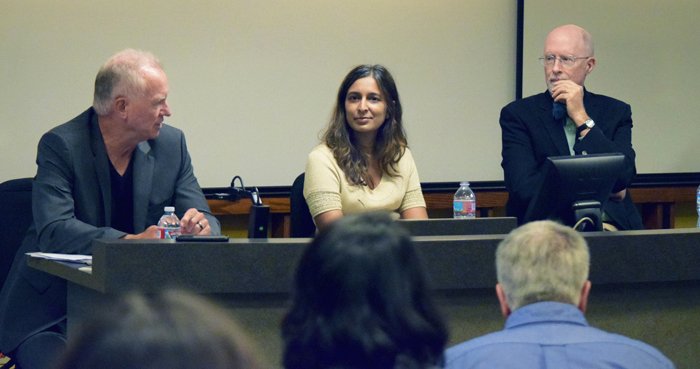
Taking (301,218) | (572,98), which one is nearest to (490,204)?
(572,98)

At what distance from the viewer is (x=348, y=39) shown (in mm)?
5617

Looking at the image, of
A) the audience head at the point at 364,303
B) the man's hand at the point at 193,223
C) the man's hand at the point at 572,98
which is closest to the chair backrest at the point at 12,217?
the man's hand at the point at 193,223

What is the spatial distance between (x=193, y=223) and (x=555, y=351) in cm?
188

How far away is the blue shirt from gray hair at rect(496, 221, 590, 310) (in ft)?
0.29

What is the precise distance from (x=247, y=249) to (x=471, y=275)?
69 centimetres

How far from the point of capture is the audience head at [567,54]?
179 inches

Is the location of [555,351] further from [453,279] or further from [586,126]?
[586,126]

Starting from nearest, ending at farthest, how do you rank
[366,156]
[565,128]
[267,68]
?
[366,156], [565,128], [267,68]

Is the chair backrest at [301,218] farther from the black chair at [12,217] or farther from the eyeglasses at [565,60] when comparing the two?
the eyeglasses at [565,60]

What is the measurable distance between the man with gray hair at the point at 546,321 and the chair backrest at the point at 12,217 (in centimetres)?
216

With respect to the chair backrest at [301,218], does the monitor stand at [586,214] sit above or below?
above

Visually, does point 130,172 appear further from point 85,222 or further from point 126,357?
point 126,357

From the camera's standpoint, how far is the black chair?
3.83 metres

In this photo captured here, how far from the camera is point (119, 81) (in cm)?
384
